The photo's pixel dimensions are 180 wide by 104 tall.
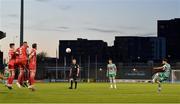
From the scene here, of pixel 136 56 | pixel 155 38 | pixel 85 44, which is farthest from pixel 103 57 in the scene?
pixel 155 38

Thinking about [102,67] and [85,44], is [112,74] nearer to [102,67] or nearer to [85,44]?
[102,67]

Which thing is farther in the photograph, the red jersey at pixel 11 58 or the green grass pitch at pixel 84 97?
the red jersey at pixel 11 58

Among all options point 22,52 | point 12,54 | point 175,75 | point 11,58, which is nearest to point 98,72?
point 175,75

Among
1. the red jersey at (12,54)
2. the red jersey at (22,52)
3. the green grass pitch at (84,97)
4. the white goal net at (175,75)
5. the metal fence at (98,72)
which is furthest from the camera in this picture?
the metal fence at (98,72)

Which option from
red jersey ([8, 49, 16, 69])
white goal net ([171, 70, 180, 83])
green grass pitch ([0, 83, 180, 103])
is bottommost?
green grass pitch ([0, 83, 180, 103])

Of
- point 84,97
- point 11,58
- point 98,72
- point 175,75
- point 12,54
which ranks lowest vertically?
point 84,97

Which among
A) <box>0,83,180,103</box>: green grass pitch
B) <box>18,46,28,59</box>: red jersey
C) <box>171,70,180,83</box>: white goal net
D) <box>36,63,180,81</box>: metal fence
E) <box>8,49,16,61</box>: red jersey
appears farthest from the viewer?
<box>36,63,180,81</box>: metal fence

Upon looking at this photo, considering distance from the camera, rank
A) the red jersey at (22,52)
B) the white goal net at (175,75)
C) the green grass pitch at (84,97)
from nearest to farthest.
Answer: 1. the green grass pitch at (84,97)
2. the red jersey at (22,52)
3. the white goal net at (175,75)

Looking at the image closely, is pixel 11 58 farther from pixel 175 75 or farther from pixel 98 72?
pixel 98 72

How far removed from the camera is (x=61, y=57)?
143 metres

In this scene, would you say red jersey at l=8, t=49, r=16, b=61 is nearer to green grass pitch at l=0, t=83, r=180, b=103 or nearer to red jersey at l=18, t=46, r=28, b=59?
red jersey at l=18, t=46, r=28, b=59

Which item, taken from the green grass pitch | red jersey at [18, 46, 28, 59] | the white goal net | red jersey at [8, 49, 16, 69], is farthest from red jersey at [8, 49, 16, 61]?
the white goal net

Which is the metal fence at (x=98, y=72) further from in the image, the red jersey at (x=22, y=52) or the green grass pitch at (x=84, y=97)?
the green grass pitch at (x=84, y=97)

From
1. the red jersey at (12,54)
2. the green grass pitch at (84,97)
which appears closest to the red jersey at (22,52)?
the red jersey at (12,54)
